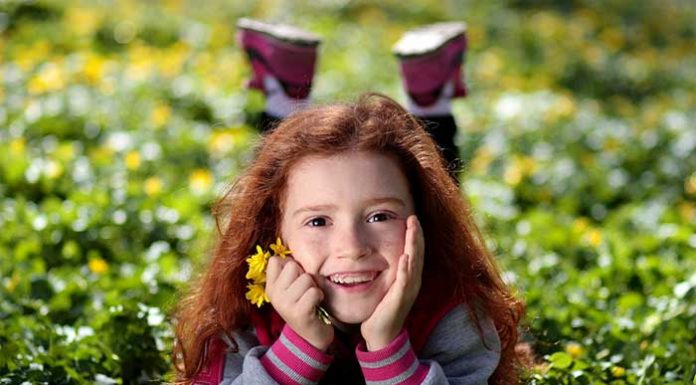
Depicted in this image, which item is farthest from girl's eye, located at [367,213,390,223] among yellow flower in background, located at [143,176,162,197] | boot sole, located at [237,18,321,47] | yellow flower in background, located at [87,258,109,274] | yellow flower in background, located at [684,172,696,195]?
yellow flower in background, located at [684,172,696,195]

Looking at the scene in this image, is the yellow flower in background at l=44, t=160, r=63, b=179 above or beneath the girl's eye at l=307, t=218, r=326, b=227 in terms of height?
beneath

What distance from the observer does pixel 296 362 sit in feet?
7.20

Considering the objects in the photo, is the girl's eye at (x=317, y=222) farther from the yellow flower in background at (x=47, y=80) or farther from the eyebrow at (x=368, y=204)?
the yellow flower in background at (x=47, y=80)

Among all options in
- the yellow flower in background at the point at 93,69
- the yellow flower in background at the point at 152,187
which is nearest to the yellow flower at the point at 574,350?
the yellow flower in background at the point at 152,187

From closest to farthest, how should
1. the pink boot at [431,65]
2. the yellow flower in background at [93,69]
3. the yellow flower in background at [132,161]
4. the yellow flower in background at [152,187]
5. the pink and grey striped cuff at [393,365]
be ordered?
the pink and grey striped cuff at [393,365] < the pink boot at [431,65] < the yellow flower in background at [152,187] < the yellow flower in background at [132,161] < the yellow flower in background at [93,69]

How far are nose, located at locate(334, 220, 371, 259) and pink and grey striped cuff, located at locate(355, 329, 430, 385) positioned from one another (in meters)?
0.17

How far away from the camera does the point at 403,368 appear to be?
2162 mm

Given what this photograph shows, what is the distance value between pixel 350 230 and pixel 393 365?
253mm

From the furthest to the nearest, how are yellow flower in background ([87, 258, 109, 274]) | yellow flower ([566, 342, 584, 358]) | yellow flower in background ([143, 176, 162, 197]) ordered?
yellow flower in background ([143, 176, 162, 197]) → yellow flower in background ([87, 258, 109, 274]) → yellow flower ([566, 342, 584, 358])

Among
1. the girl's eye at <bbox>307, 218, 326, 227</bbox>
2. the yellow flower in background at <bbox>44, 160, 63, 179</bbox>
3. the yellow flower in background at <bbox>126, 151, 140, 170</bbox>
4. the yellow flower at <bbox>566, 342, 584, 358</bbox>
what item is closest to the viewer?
the girl's eye at <bbox>307, 218, 326, 227</bbox>

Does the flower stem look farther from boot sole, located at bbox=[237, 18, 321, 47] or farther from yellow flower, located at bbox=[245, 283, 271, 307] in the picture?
boot sole, located at bbox=[237, 18, 321, 47]

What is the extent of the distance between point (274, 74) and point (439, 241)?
1451 millimetres

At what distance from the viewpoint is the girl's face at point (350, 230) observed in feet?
7.28

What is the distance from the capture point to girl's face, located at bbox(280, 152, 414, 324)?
222cm
